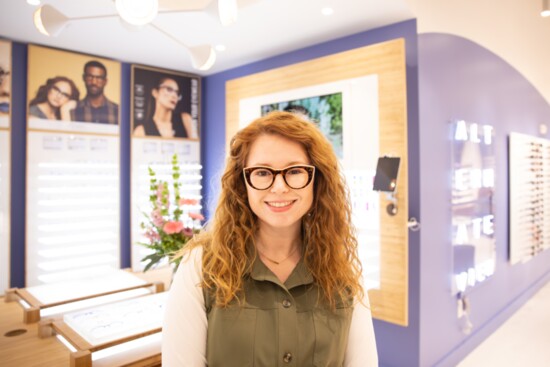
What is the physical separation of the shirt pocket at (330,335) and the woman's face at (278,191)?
0.29 metres

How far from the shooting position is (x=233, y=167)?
1.29 metres

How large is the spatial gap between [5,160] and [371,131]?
3092mm

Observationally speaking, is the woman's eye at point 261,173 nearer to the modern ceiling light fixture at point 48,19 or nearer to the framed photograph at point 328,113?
the modern ceiling light fixture at point 48,19

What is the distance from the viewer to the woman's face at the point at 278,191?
3.82ft

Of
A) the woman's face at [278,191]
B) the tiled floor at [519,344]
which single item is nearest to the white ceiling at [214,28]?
the woman's face at [278,191]

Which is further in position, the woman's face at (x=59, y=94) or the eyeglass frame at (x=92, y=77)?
the eyeglass frame at (x=92, y=77)

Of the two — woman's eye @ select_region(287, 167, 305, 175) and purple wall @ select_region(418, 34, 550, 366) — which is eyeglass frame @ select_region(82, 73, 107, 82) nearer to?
purple wall @ select_region(418, 34, 550, 366)

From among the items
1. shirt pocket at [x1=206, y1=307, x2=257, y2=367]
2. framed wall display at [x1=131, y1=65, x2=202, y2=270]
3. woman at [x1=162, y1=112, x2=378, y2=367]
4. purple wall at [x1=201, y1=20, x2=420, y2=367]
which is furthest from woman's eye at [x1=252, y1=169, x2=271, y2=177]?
framed wall display at [x1=131, y1=65, x2=202, y2=270]

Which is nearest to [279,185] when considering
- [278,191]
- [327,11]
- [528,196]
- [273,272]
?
[278,191]

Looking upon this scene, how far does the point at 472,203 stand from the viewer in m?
3.38

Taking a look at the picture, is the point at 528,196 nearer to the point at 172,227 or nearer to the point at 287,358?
the point at 172,227

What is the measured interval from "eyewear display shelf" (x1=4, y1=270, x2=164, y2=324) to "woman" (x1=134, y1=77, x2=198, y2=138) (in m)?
2.35

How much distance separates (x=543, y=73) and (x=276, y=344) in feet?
18.2

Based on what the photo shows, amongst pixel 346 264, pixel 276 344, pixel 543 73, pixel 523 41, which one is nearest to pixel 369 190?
pixel 346 264
